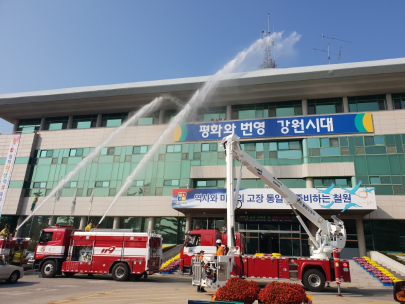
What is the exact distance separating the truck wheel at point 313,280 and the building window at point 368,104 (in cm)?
2490

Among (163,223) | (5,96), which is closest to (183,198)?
(163,223)

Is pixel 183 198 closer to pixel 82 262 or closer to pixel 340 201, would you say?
pixel 82 262

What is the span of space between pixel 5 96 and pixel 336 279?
46.7 metres

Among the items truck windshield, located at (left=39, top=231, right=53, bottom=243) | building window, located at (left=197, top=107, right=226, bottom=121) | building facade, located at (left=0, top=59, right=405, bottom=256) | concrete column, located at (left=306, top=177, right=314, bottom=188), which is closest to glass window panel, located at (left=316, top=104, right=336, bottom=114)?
building facade, located at (left=0, top=59, right=405, bottom=256)

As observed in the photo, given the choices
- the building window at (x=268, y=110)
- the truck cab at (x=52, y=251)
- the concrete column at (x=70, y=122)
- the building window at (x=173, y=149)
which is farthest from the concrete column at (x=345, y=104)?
the concrete column at (x=70, y=122)

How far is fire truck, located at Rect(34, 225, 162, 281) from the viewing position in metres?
17.5

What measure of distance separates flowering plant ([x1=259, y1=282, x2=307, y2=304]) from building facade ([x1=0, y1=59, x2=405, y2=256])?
20813mm

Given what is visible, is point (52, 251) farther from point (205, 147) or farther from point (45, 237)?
point (205, 147)

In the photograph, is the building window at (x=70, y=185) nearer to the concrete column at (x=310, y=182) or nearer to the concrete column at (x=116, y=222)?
the concrete column at (x=116, y=222)

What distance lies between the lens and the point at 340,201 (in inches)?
1052


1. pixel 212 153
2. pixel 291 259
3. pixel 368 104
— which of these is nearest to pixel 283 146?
pixel 212 153

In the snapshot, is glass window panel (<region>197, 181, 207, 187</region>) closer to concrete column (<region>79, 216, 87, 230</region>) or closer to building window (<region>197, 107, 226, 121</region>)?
building window (<region>197, 107, 226, 121</region>)

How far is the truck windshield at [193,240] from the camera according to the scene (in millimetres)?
19417

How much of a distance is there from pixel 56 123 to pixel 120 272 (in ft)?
106
